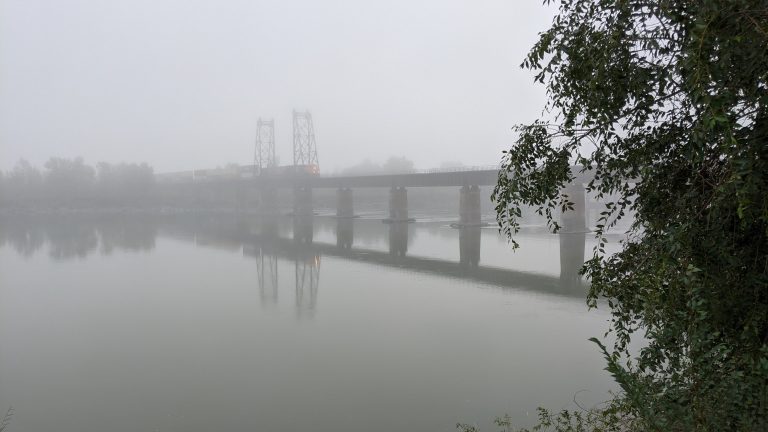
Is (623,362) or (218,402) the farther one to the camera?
(623,362)

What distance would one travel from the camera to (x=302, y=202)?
8744 cm

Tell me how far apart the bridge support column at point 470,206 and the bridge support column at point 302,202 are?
1266 inches

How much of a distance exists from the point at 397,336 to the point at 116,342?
8.76 meters

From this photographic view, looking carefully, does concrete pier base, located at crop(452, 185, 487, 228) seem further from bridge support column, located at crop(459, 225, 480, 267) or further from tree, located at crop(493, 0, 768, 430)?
tree, located at crop(493, 0, 768, 430)

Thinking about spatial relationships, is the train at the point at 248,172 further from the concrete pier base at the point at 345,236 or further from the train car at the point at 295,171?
the concrete pier base at the point at 345,236

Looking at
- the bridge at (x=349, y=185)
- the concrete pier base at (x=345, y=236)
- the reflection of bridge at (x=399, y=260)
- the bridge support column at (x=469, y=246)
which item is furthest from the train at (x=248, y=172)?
the bridge support column at (x=469, y=246)

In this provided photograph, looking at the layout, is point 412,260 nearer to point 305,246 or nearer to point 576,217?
point 305,246

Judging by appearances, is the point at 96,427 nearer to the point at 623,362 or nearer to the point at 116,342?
the point at 116,342

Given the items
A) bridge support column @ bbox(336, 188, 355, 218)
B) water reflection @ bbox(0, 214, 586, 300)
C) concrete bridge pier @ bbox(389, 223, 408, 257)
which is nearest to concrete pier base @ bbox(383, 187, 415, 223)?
concrete bridge pier @ bbox(389, 223, 408, 257)

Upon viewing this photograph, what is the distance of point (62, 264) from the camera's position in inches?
1361

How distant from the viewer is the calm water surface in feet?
35.7

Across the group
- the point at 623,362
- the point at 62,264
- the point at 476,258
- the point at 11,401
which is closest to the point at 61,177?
the point at 62,264

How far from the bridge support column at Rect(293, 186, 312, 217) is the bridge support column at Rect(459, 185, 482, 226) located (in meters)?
32.2

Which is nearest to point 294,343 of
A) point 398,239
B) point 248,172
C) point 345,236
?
point 398,239
